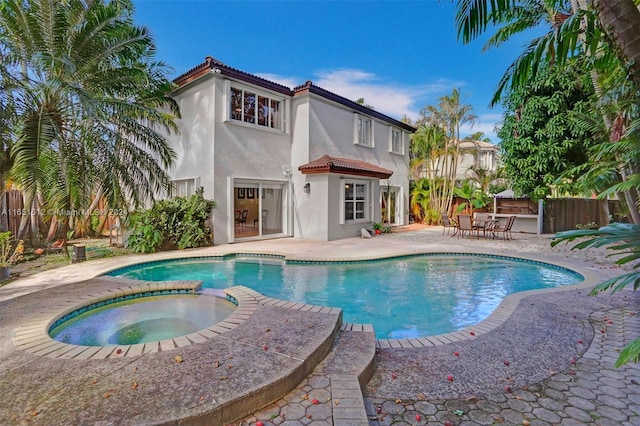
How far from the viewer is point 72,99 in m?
9.79

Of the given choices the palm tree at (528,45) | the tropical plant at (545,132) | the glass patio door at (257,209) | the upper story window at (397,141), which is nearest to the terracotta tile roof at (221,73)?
the glass patio door at (257,209)

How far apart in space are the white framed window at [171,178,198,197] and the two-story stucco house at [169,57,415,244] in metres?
0.05

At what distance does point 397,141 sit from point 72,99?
19.0 m

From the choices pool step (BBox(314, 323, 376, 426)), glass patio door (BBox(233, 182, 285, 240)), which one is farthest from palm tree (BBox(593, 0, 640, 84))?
glass patio door (BBox(233, 182, 285, 240))

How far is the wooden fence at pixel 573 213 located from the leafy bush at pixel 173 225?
59.3 feet

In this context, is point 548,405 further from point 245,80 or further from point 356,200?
point 245,80

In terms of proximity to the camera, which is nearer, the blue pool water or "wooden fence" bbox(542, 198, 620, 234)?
the blue pool water

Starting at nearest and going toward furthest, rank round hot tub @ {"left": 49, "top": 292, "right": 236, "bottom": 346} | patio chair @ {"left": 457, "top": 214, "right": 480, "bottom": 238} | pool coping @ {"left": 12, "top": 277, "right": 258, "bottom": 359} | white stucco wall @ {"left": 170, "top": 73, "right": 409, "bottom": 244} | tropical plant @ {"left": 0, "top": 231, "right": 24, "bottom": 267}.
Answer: pool coping @ {"left": 12, "top": 277, "right": 258, "bottom": 359} < round hot tub @ {"left": 49, "top": 292, "right": 236, "bottom": 346} < tropical plant @ {"left": 0, "top": 231, "right": 24, "bottom": 267} < white stucco wall @ {"left": 170, "top": 73, "right": 409, "bottom": 244} < patio chair @ {"left": 457, "top": 214, "right": 480, "bottom": 238}

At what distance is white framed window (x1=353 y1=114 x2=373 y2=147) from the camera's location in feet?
63.1

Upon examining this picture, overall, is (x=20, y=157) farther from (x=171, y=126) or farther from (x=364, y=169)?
(x=364, y=169)

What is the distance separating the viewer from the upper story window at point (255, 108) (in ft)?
47.7

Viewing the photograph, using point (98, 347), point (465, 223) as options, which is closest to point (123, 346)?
point (98, 347)

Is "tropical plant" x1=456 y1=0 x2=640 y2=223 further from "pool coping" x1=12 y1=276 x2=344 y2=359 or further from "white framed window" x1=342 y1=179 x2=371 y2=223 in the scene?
"white framed window" x1=342 y1=179 x2=371 y2=223

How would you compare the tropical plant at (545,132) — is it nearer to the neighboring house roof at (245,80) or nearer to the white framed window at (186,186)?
the neighboring house roof at (245,80)
